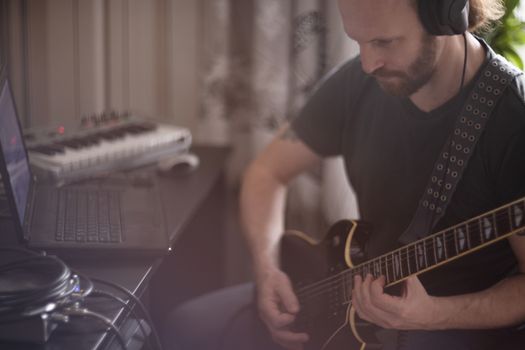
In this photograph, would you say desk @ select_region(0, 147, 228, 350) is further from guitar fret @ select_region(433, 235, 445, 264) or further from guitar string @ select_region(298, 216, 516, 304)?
guitar fret @ select_region(433, 235, 445, 264)

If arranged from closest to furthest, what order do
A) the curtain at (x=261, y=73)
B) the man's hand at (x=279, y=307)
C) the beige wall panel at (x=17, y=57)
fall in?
the man's hand at (x=279, y=307) → the beige wall panel at (x=17, y=57) → the curtain at (x=261, y=73)

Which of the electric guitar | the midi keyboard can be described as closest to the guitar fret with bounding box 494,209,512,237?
the electric guitar

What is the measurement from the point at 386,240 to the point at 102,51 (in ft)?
3.94

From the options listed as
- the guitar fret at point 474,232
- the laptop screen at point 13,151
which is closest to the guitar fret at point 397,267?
the guitar fret at point 474,232

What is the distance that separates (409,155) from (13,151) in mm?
576

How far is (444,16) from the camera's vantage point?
96 centimetres

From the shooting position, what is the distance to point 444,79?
40.3 inches

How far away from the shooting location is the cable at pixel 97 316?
0.89 m

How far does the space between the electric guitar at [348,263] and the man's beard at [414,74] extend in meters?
0.22

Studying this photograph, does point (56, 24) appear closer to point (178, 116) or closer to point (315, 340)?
point (178, 116)

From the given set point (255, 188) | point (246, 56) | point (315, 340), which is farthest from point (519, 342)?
point (246, 56)

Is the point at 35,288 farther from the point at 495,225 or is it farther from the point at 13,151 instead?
the point at 495,225

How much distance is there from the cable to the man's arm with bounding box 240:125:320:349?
399 millimetres

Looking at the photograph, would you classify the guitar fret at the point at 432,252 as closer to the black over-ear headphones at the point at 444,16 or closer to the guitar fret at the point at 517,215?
the guitar fret at the point at 517,215
